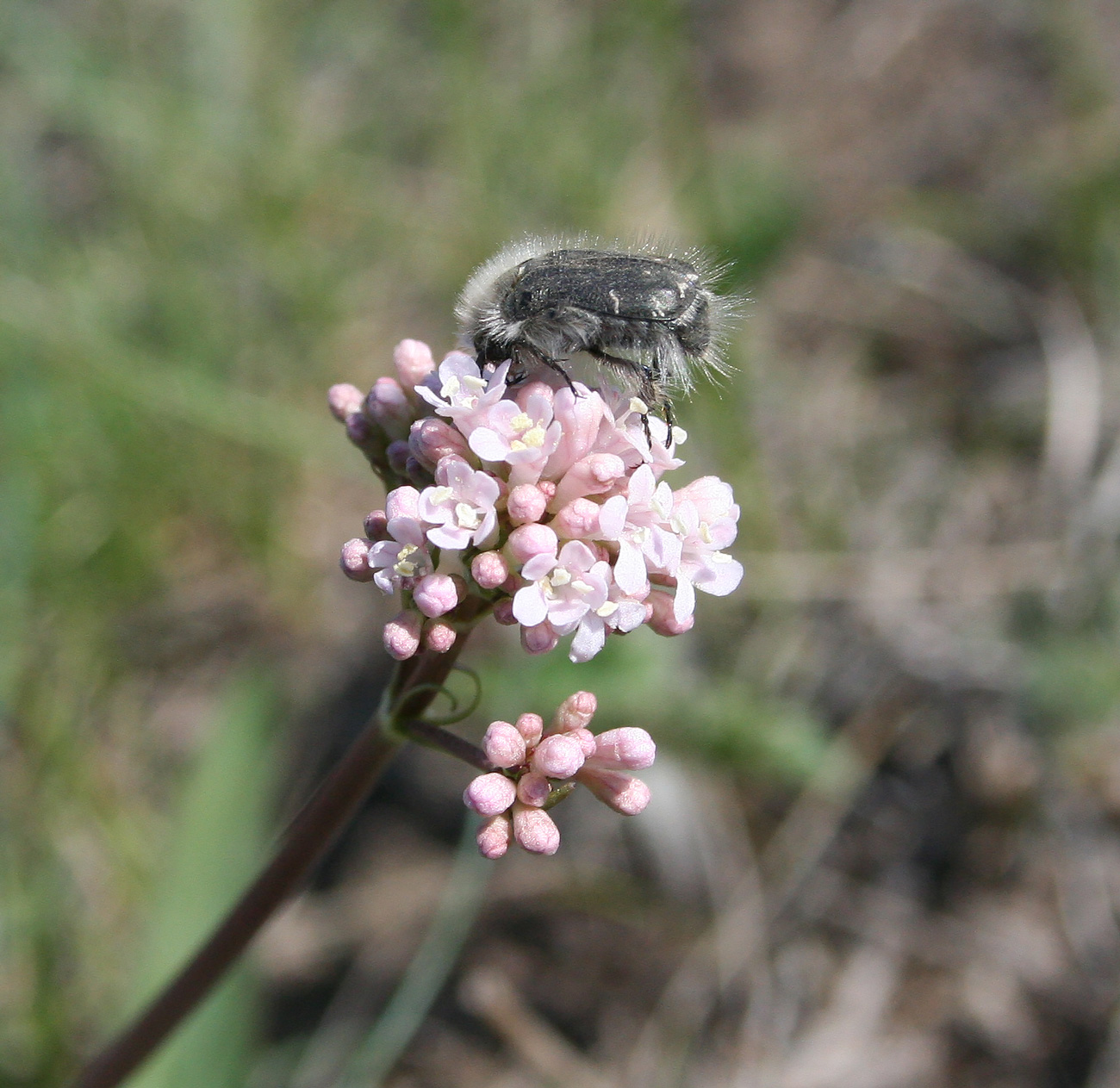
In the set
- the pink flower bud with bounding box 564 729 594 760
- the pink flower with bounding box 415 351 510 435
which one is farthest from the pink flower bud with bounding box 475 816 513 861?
the pink flower with bounding box 415 351 510 435

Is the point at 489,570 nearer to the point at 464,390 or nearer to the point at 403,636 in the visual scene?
the point at 403,636

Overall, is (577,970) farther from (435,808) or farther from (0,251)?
(0,251)

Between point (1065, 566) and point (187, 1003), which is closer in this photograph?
point (187, 1003)

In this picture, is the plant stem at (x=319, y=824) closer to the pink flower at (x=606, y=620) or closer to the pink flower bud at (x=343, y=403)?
the pink flower at (x=606, y=620)

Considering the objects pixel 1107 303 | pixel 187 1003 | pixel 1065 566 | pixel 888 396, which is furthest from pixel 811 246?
pixel 187 1003

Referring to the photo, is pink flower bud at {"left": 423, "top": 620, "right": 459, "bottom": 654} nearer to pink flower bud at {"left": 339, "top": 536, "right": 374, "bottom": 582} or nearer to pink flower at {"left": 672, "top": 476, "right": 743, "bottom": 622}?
pink flower bud at {"left": 339, "top": 536, "right": 374, "bottom": 582}

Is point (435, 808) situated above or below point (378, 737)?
above

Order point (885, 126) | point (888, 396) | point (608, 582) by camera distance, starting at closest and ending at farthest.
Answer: point (608, 582), point (888, 396), point (885, 126)

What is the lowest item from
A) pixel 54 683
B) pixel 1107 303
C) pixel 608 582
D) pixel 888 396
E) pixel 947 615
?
pixel 54 683
